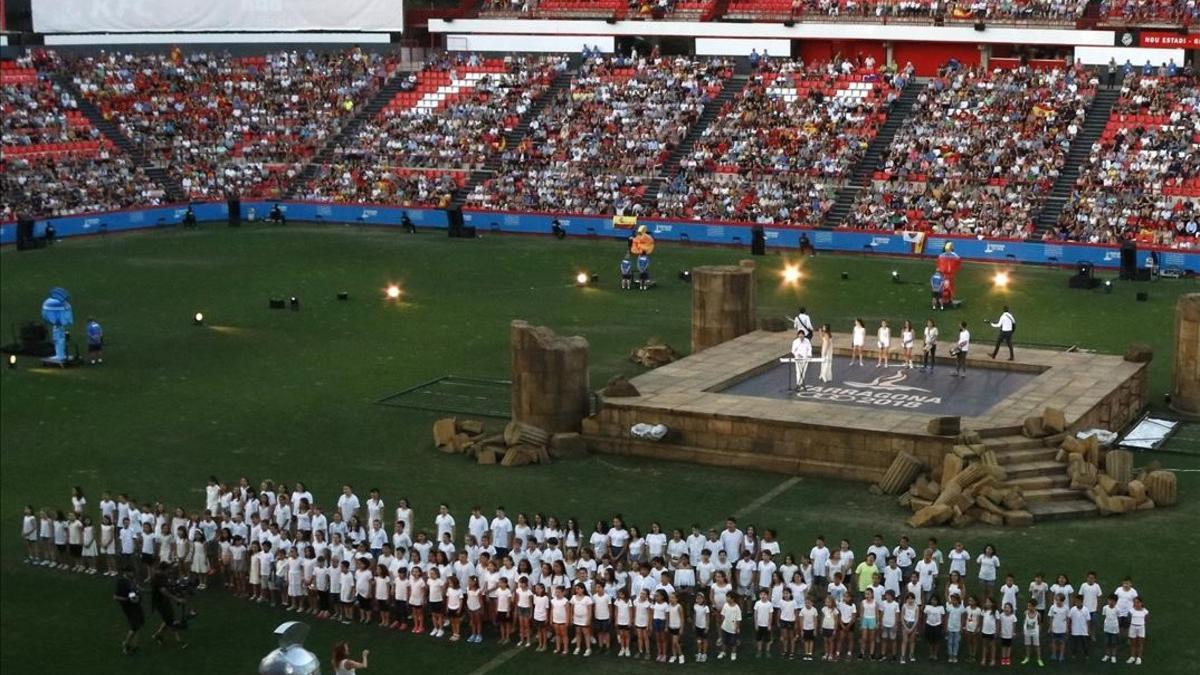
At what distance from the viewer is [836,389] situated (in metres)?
35.8

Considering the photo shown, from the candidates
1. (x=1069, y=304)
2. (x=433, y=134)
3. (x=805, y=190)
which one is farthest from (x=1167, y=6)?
(x=433, y=134)

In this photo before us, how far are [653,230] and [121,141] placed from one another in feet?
74.6

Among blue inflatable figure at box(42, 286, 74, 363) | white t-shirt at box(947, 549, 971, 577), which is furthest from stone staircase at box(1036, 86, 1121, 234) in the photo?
white t-shirt at box(947, 549, 971, 577)

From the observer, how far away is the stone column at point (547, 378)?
34.2 metres

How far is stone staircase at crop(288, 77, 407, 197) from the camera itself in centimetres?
7300

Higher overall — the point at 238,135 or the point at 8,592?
the point at 238,135

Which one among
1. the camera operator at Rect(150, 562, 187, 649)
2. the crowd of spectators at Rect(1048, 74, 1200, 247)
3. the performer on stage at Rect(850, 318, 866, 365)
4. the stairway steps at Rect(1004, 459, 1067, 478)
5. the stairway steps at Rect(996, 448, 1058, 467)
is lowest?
the camera operator at Rect(150, 562, 187, 649)

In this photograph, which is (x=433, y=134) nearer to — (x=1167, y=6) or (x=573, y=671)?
(x=1167, y=6)

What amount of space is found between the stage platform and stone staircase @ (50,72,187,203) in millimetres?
36594

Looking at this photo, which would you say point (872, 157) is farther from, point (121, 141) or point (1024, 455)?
point (1024, 455)

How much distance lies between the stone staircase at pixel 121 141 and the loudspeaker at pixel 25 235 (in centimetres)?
829

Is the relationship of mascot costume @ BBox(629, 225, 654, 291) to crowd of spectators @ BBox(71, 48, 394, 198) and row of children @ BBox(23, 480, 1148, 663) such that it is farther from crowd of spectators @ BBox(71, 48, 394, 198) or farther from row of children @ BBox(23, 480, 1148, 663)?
row of children @ BBox(23, 480, 1148, 663)

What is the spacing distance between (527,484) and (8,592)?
9.04 m

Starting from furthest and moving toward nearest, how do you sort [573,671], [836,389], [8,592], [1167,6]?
1. [1167,6]
2. [836,389]
3. [8,592]
4. [573,671]
